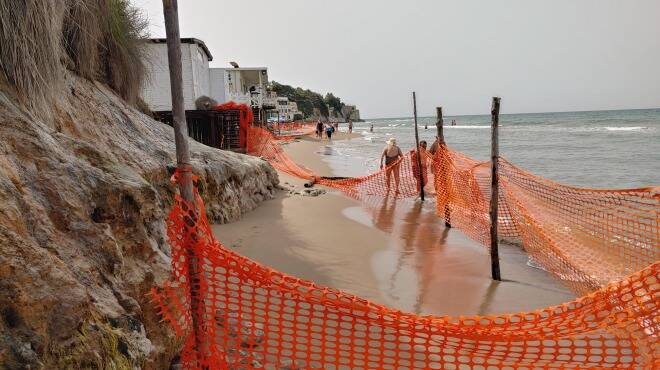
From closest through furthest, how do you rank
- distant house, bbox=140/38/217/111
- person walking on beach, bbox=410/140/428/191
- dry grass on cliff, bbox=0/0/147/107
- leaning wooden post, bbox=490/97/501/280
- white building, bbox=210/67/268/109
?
dry grass on cliff, bbox=0/0/147/107
leaning wooden post, bbox=490/97/501/280
person walking on beach, bbox=410/140/428/191
distant house, bbox=140/38/217/111
white building, bbox=210/67/268/109

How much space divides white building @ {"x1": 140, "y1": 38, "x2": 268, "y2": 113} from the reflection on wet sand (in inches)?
320

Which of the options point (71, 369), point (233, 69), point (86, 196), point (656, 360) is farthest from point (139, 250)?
point (233, 69)

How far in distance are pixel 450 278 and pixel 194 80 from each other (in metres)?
15.6

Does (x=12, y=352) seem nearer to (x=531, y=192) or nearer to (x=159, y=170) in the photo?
(x=159, y=170)

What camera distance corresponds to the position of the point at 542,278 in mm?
5348

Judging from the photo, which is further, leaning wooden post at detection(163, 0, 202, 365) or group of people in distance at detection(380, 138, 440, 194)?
group of people in distance at detection(380, 138, 440, 194)

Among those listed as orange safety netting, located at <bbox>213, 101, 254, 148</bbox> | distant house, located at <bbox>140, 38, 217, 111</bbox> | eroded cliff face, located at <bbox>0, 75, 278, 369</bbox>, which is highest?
distant house, located at <bbox>140, 38, 217, 111</bbox>

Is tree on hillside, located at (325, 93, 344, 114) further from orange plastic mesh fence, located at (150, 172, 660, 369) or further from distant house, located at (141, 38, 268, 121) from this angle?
orange plastic mesh fence, located at (150, 172, 660, 369)

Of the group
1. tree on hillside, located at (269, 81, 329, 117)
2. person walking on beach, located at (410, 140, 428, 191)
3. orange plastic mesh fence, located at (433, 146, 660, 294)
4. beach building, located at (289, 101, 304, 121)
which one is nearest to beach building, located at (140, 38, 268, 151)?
person walking on beach, located at (410, 140, 428, 191)

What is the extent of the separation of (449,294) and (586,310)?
8.31 feet

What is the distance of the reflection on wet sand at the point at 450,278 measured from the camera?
4.59m

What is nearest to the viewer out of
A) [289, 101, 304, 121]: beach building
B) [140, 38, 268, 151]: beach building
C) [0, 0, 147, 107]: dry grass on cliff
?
[0, 0, 147, 107]: dry grass on cliff

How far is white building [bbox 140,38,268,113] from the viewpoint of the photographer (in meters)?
15.9

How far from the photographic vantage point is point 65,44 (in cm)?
447
